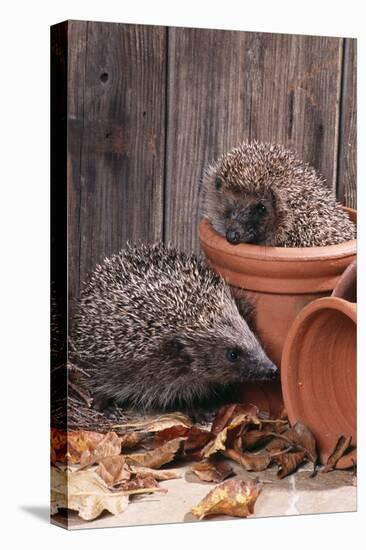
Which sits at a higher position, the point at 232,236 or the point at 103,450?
the point at 232,236

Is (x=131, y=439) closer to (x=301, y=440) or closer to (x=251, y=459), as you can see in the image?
(x=251, y=459)

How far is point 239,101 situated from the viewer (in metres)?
5.54

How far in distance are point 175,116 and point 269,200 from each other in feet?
2.05

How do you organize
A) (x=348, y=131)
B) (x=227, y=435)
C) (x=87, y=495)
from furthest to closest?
(x=348, y=131)
(x=227, y=435)
(x=87, y=495)

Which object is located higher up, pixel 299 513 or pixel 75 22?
pixel 75 22

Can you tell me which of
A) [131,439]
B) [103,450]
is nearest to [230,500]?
[131,439]

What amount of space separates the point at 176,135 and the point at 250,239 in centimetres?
61

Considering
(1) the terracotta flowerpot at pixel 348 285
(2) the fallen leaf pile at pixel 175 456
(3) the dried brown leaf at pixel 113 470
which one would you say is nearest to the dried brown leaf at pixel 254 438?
(2) the fallen leaf pile at pixel 175 456

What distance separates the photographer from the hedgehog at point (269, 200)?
5.61m

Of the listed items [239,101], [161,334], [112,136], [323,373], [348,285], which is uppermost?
[239,101]

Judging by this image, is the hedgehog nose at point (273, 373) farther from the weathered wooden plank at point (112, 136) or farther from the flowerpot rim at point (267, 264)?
the weathered wooden plank at point (112, 136)

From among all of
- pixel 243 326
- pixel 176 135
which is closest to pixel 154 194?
pixel 176 135

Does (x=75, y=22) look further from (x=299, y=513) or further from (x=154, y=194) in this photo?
(x=299, y=513)

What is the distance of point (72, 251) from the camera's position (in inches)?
206
